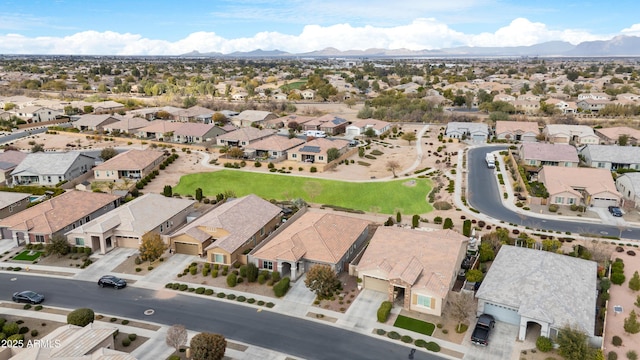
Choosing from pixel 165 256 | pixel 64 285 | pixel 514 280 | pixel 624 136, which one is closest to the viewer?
pixel 514 280

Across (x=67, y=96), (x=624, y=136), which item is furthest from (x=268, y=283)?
(x=67, y=96)

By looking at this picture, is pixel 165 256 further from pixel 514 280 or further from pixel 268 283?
pixel 514 280

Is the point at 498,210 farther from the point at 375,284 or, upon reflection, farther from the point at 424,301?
the point at 424,301

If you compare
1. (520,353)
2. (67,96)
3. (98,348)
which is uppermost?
(67,96)

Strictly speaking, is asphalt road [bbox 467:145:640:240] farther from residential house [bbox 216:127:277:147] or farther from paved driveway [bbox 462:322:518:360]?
residential house [bbox 216:127:277:147]

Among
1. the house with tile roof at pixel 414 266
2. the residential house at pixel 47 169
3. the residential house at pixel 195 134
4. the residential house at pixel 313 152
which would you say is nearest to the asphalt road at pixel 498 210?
the house with tile roof at pixel 414 266

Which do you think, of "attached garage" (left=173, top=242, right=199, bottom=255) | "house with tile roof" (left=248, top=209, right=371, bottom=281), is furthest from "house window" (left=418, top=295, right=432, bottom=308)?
"attached garage" (left=173, top=242, right=199, bottom=255)
